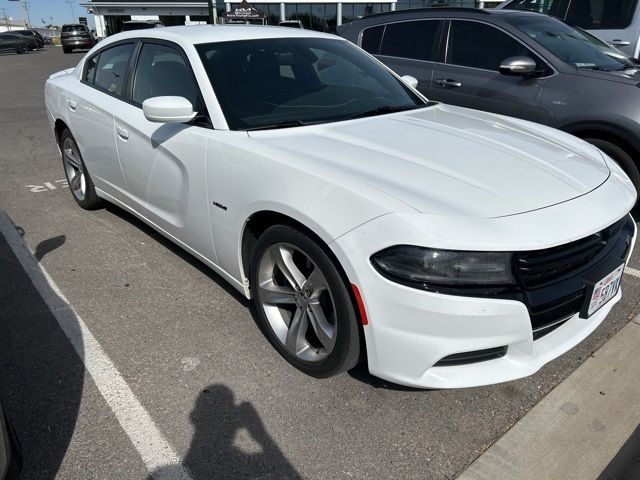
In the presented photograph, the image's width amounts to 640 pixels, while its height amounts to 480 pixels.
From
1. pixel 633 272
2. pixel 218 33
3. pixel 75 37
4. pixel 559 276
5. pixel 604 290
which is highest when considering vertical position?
pixel 218 33

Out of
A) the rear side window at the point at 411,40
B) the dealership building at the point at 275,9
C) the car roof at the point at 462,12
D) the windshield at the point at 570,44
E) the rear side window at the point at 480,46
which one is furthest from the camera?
the dealership building at the point at 275,9

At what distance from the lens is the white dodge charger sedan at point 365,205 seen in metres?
2.00

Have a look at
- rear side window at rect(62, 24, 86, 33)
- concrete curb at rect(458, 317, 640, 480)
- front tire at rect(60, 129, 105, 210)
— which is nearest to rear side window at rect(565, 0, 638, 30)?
concrete curb at rect(458, 317, 640, 480)

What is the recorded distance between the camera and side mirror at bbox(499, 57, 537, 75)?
14.6 ft

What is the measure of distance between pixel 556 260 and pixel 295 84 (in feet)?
6.18

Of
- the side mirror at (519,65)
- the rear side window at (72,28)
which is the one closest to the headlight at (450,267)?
the side mirror at (519,65)

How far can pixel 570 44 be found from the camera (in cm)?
490

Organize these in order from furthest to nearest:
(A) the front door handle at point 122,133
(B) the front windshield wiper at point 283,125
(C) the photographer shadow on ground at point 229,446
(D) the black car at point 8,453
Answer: (A) the front door handle at point 122,133 < (B) the front windshield wiper at point 283,125 < (C) the photographer shadow on ground at point 229,446 < (D) the black car at point 8,453

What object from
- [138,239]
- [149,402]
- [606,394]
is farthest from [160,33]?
[606,394]

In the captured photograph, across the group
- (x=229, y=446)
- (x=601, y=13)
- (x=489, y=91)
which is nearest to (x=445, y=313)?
(x=229, y=446)

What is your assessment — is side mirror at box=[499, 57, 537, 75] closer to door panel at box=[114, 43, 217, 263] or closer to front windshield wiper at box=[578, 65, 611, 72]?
front windshield wiper at box=[578, 65, 611, 72]

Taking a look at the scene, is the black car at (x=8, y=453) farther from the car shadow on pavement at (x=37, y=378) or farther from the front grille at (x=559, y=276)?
the front grille at (x=559, y=276)

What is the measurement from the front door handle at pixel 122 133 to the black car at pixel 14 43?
38765 mm

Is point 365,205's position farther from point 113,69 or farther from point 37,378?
point 113,69
